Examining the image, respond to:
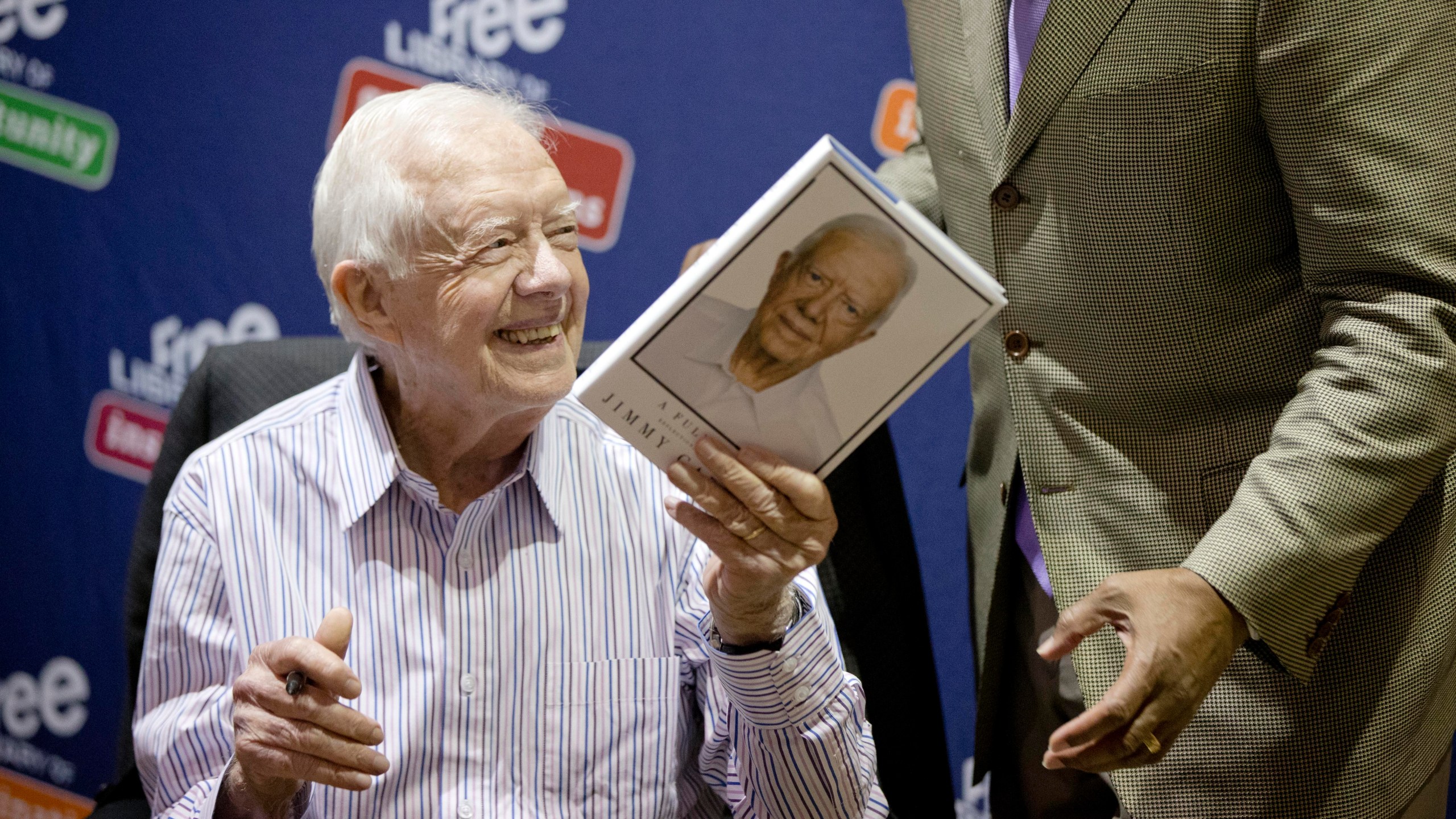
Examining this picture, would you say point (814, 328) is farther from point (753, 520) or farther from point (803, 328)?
point (753, 520)

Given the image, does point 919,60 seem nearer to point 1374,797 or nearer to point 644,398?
point 644,398

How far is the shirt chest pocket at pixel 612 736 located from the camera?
148cm

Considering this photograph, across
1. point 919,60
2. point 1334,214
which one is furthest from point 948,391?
point 1334,214

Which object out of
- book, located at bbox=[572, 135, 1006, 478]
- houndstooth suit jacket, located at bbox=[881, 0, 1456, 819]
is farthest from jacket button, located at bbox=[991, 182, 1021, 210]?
book, located at bbox=[572, 135, 1006, 478]

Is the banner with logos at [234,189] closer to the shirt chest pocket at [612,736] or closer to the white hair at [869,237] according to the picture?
the shirt chest pocket at [612,736]

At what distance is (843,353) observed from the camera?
110 cm

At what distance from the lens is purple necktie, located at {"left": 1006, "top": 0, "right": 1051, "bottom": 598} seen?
1.56m

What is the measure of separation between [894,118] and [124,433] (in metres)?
1.96

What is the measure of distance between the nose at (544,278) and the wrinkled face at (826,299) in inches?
16.9

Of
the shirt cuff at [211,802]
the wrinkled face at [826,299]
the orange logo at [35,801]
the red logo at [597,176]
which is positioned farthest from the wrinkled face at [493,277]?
the orange logo at [35,801]

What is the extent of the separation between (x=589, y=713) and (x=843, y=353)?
0.65 metres

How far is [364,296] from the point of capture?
1522 millimetres

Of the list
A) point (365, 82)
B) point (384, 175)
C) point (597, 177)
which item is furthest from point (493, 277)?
point (365, 82)

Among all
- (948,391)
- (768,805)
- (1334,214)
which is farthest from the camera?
(948,391)
